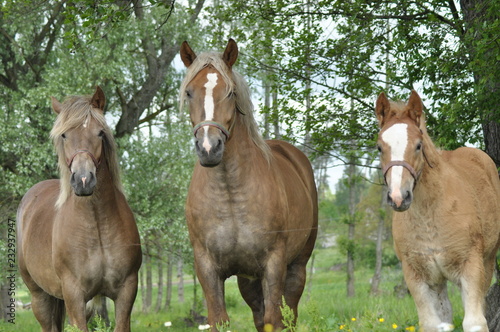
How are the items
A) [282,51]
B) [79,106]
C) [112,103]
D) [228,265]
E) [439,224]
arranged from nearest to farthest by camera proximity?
[439,224], [228,265], [79,106], [282,51], [112,103]

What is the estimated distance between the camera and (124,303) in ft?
18.2

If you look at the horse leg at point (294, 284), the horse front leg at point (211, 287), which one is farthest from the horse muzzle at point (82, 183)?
the horse leg at point (294, 284)

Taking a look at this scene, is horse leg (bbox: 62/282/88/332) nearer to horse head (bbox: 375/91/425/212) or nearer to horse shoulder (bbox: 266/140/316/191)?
horse shoulder (bbox: 266/140/316/191)

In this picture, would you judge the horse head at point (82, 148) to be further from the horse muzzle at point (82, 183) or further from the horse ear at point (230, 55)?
the horse ear at point (230, 55)

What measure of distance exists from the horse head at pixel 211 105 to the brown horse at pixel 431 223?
1.15 m

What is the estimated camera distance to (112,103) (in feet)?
51.6

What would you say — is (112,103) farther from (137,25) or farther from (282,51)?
(282,51)

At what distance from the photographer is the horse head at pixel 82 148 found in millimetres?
5117

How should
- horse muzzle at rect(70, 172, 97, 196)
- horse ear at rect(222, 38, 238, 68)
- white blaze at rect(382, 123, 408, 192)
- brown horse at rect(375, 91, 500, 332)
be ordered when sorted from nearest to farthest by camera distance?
white blaze at rect(382, 123, 408, 192), brown horse at rect(375, 91, 500, 332), horse ear at rect(222, 38, 238, 68), horse muzzle at rect(70, 172, 97, 196)

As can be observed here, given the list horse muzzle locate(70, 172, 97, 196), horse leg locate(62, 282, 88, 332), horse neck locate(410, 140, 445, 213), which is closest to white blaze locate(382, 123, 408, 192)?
horse neck locate(410, 140, 445, 213)

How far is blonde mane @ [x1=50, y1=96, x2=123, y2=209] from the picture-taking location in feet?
18.0

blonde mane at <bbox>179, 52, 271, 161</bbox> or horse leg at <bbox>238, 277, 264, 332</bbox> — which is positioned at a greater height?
blonde mane at <bbox>179, 52, 271, 161</bbox>

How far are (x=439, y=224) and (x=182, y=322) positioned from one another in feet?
41.7

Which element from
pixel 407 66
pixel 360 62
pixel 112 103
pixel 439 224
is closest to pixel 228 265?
pixel 439 224
